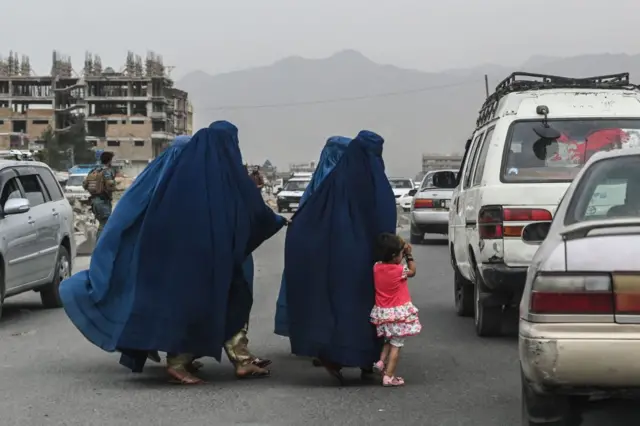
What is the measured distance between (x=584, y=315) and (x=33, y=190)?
884 centimetres

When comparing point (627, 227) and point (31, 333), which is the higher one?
point (627, 227)

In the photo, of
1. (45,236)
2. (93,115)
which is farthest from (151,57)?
(45,236)

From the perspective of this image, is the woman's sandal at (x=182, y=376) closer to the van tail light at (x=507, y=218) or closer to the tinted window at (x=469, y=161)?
the van tail light at (x=507, y=218)

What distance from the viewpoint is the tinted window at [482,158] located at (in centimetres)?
903

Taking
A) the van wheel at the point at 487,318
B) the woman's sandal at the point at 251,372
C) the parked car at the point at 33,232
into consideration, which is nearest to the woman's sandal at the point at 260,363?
the woman's sandal at the point at 251,372

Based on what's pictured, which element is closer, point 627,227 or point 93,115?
point 627,227

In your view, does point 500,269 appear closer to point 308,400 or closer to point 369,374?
point 369,374

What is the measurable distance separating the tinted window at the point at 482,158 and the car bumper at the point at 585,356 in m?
4.54

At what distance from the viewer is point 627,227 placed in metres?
4.56

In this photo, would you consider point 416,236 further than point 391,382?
Yes

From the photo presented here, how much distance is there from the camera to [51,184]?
41.4ft

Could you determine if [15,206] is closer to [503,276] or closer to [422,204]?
[503,276]

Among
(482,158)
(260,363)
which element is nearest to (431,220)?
(482,158)

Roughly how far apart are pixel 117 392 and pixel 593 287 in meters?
3.65
